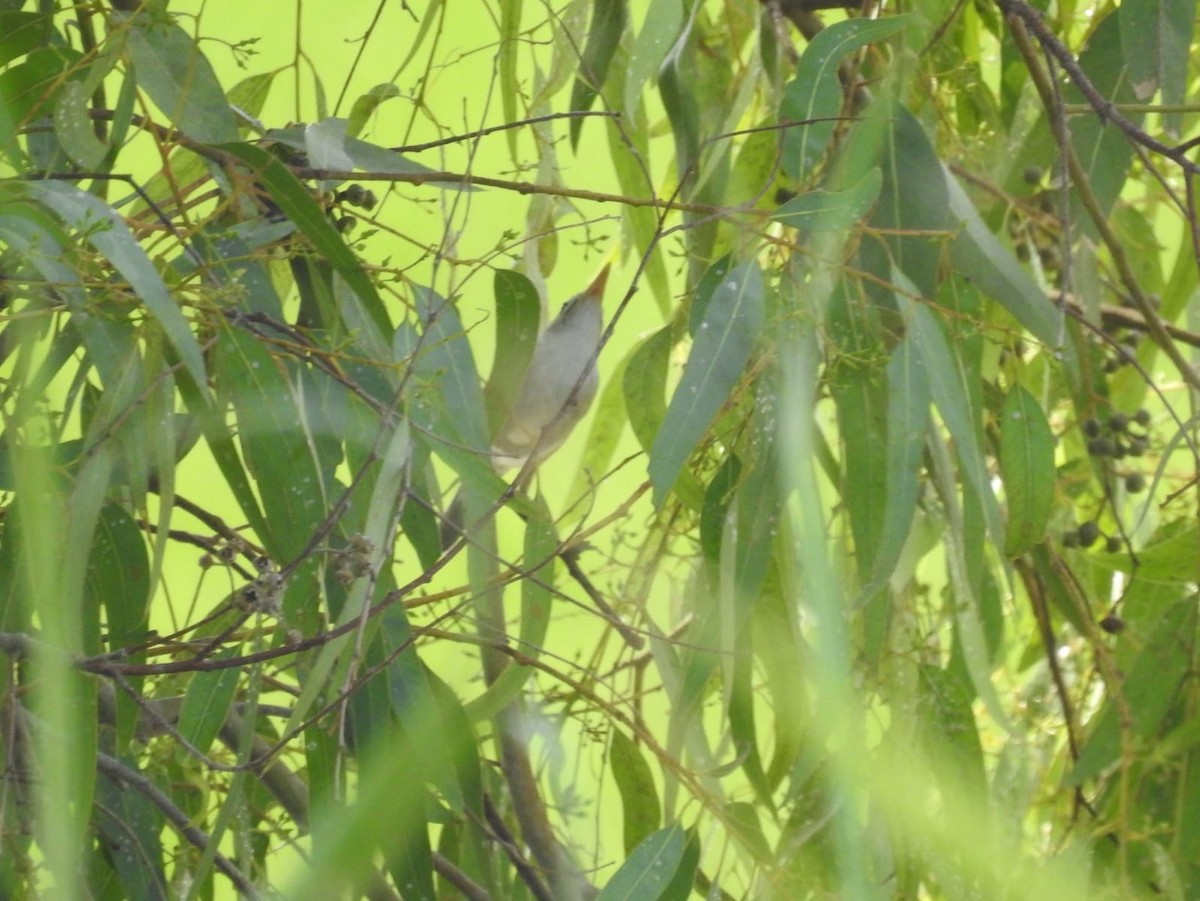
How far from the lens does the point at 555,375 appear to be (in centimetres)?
116

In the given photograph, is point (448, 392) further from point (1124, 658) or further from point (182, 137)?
point (1124, 658)

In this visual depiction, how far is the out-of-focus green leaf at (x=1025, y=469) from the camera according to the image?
984 mm

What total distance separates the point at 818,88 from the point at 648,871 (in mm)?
549

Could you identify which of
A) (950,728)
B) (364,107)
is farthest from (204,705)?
(950,728)

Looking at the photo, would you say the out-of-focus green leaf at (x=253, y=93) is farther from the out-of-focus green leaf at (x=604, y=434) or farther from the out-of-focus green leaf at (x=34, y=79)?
the out-of-focus green leaf at (x=604, y=434)

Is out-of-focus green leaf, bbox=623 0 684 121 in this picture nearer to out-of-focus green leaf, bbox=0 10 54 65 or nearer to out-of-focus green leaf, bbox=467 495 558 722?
out-of-focus green leaf, bbox=467 495 558 722

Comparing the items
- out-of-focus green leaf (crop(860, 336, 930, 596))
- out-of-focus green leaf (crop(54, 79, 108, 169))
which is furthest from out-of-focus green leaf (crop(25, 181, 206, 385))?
out-of-focus green leaf (crop(860, 336, 930, 596))

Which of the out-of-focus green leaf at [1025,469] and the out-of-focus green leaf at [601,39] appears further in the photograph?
the out-of-focus green leaf at [601,39]

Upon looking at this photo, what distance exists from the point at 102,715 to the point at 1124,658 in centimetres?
85

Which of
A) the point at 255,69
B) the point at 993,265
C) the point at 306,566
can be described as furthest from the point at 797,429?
the point at 255,69

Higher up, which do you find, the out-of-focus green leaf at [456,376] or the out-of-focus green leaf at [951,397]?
the out-of-focus green leaf at [456,376]

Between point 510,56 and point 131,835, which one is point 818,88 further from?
point 131,835

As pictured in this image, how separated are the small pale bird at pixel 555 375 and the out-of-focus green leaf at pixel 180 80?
0.33 metres

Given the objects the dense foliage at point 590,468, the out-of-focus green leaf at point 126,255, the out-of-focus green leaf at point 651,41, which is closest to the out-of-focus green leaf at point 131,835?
the dense foliage at point 590,468
